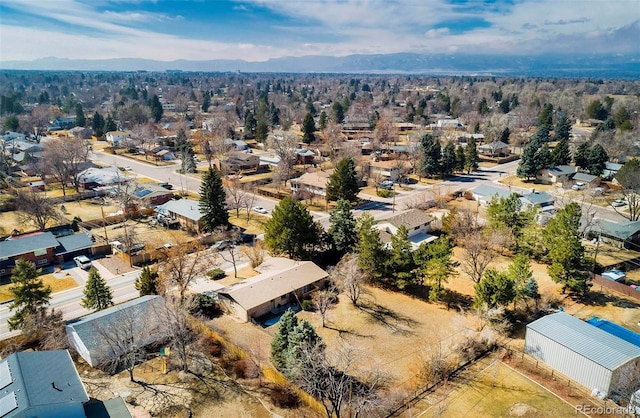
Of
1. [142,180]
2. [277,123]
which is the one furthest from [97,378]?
[277,123]

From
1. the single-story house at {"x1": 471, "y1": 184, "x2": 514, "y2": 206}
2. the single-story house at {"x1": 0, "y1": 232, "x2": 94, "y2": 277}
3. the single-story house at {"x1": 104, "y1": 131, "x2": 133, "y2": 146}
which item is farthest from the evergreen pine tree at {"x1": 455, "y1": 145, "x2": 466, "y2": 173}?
the single-story house at {"x1": 104, "y1": 131, "x2": 133, "y2": 146}

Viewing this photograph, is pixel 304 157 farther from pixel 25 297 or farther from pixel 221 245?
pixel 25 297

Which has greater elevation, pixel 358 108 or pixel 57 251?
pixel 358 108

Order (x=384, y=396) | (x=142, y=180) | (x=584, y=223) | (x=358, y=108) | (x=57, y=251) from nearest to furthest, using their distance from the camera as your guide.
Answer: (x=384, y=396) < (x=57, y=251) < (x=584, y=223) < (x=142, y=180) < (x=358, y=108)

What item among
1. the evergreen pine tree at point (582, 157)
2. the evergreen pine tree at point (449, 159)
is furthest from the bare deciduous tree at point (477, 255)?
the evergreen pine tree at point (582, 157)

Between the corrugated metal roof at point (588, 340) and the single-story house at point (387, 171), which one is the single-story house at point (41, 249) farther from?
the single-story house at point (387, 171)

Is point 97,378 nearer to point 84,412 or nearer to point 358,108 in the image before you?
point 84,412

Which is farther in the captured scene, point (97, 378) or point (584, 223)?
point (584, 223)
